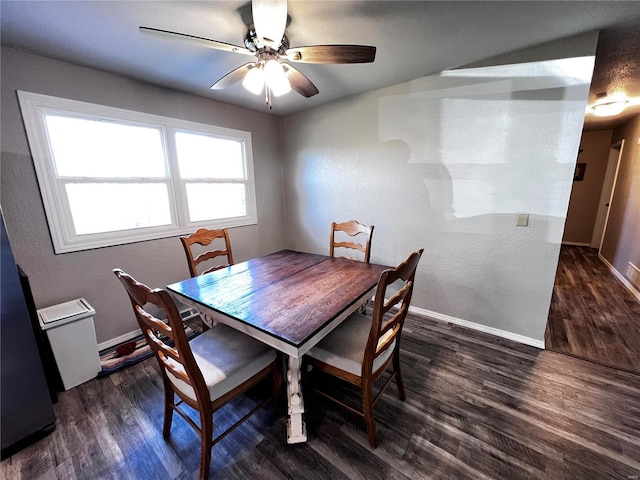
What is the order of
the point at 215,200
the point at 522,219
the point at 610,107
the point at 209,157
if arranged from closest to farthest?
1. the point at 522,219
2. the point at 610,107
3. the point at 209,157
4. the point at 215,200

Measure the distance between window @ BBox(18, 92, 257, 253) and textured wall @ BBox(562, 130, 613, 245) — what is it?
6.31 m

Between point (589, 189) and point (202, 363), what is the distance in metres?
7.04

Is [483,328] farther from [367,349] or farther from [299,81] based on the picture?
[299,81]

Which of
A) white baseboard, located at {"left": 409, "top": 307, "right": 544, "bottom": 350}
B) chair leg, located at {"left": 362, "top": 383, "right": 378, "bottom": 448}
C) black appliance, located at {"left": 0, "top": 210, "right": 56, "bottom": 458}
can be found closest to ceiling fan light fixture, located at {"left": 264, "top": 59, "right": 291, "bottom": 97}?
black appliance, located at {"left": 0, "top": 210, "right": 56, "bottom": 458}

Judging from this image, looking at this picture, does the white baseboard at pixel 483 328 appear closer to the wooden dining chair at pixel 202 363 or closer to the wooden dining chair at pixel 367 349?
the wooden dining chair at pixel 367 349

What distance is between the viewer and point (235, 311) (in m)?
1.27

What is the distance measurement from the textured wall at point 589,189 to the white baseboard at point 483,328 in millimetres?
4290

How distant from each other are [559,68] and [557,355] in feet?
7.08

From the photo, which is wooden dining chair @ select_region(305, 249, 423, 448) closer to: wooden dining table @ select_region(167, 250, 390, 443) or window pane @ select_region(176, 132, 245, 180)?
wooden dining table @ select_region(167, 250, 390, 443)

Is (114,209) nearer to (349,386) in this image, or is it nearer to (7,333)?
(7,333)

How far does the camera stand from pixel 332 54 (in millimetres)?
1389

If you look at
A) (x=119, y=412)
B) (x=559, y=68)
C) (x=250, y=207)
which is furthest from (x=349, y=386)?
(x=559, y=68)

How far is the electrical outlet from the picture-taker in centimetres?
203

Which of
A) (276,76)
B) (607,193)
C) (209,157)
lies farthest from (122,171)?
(607,193)
